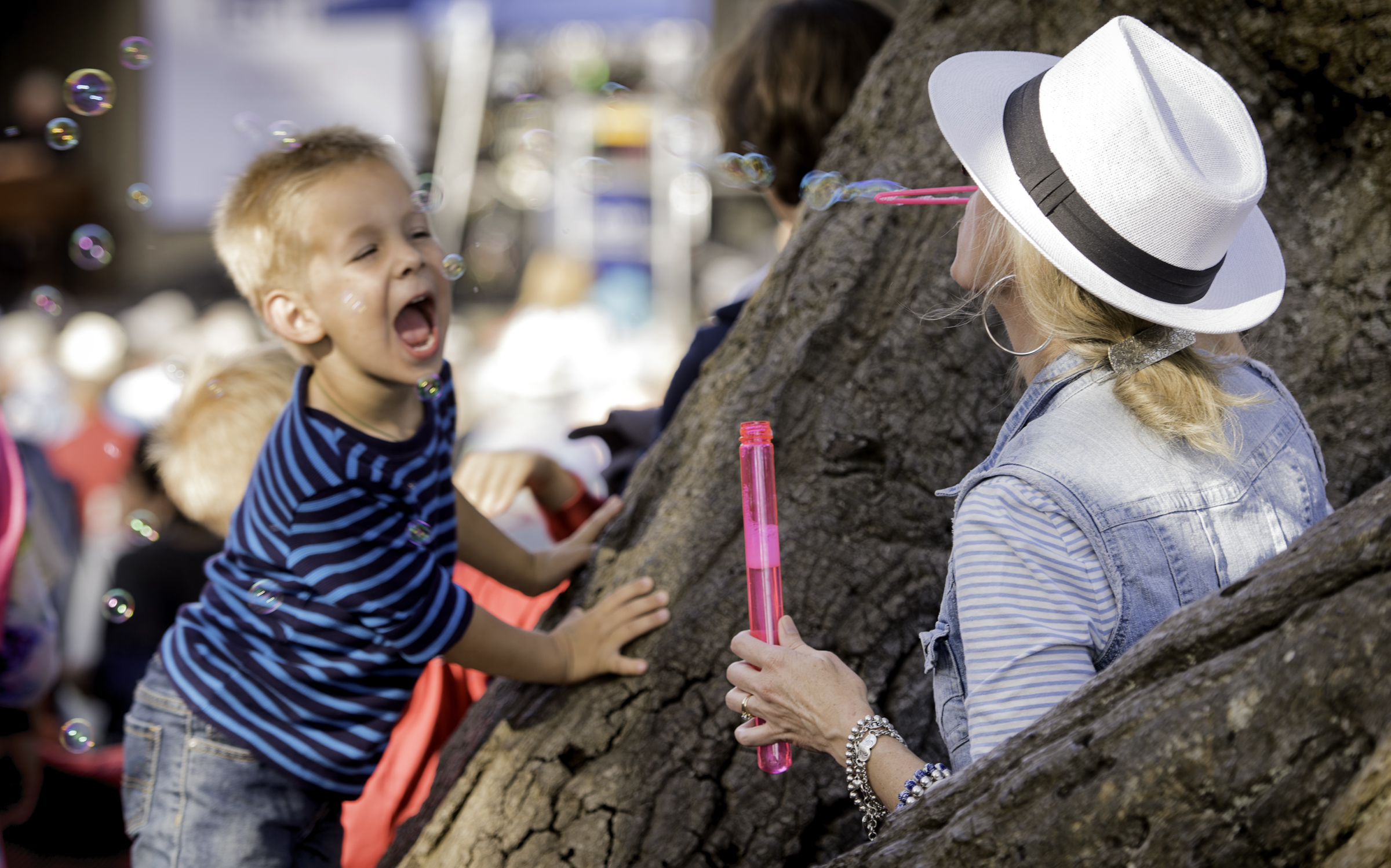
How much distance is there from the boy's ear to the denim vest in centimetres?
105

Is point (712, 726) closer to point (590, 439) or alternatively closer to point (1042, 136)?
point (1042, 136)

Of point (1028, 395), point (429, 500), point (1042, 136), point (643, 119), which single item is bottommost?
point (643, 119)

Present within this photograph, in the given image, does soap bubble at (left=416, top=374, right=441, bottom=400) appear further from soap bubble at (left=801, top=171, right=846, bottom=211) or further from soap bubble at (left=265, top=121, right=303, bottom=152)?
soap bubble at (left=801, top=171, right=846, bottom=211)

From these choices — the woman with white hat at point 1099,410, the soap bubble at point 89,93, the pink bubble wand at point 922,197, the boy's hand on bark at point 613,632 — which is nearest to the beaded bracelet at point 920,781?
the woman with white hat at point 1099,410

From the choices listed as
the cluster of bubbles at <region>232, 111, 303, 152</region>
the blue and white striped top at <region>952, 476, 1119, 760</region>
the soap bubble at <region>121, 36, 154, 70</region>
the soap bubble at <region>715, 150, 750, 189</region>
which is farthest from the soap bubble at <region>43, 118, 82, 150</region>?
the blue and white striped top at <region>952, 476, 1119, 760</region>

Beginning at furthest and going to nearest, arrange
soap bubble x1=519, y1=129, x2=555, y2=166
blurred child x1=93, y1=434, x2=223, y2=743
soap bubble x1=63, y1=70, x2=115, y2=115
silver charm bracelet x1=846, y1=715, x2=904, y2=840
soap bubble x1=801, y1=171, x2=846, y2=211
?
blurred child x1=93, y1=434, x2=223, y2=743
soap bubble x1=519, y1=129, x2=555, y2=166
soap bubble x1=63, y1=70, x2=115, y2=115
soap bubble x1=801, y1=171, x2=846, y2=211
silver charm bracelet x1=846, y1=715, x2=904, y2=840

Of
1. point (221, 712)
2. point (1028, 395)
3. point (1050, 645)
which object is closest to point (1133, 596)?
point (1050, 645)

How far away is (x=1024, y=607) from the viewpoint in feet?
3.57

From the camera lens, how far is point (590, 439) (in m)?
3.47

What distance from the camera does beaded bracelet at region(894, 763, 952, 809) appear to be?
1.19 meters

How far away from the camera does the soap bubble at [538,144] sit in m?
2.43

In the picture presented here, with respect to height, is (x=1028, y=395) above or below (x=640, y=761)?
above

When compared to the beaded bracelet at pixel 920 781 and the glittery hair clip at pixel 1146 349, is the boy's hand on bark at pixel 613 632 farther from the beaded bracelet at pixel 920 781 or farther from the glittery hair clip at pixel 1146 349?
the glittery hair clip at pixel 1146 349

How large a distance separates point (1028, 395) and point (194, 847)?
4.57ft
